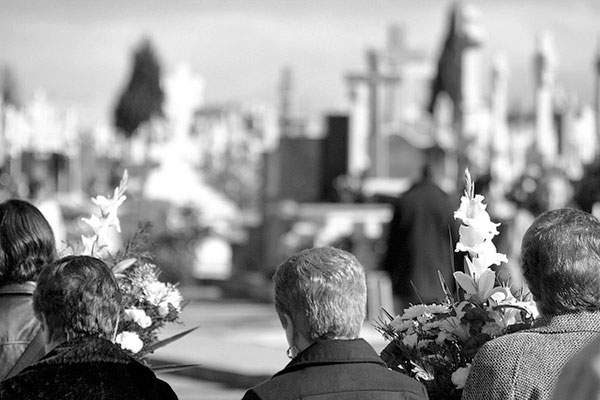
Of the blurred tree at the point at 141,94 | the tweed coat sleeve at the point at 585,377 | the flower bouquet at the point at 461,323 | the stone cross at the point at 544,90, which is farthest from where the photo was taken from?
the blurred tree at the point at 141,94

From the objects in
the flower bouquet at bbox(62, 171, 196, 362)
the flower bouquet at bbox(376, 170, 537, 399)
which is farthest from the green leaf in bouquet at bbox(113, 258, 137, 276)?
the flower bouquet at bbox(376, 170, 537, 399)

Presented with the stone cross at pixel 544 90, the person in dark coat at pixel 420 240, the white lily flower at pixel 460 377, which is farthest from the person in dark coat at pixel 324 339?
the stone cross at pixel 544 90

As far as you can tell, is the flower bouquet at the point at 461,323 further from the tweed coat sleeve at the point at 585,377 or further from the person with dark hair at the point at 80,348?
the tweed coat sleeve at the point at 585,377

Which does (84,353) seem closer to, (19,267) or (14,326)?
(14,326)

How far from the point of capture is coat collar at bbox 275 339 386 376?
363 cm

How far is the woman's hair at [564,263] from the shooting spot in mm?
3855

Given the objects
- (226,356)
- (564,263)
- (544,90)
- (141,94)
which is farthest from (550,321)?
(141,94)

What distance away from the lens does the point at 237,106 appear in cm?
13625

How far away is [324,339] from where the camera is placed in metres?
3.66

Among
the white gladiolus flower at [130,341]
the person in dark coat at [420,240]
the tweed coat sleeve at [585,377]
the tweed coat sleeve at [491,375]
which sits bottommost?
the person in dark coat at [420,240]

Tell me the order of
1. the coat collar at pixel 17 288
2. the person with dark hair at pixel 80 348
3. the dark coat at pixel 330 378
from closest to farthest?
the dark coat at pixel 330 378 → the person with dark hair at pixel 80 348 → the coat collar at pixel 17 288

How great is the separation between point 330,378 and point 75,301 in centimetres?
76

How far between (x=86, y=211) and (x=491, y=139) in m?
10.8

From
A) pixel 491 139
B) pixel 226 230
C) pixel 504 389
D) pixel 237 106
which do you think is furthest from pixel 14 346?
pixel 237 106
